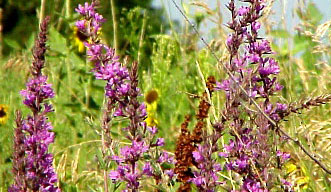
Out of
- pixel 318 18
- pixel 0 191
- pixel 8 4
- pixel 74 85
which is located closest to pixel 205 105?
pixel 0 191

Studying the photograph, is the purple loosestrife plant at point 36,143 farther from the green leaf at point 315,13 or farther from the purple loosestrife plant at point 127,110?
the green leaf at point 315,13

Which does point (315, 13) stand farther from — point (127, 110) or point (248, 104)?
point (127, 110)

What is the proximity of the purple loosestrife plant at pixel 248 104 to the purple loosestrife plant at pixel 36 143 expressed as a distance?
412mm

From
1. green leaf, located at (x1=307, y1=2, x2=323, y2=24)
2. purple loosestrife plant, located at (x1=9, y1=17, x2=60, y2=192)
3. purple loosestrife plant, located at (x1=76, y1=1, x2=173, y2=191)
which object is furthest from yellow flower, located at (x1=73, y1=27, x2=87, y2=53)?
purple loosestrife plant, located at (x1=9, y1=17, x2=60, y2=192)

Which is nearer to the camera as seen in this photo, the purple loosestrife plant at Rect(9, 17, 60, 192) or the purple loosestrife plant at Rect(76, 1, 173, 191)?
the purple loosestrife plant at Rect(9, 17, 60, 192)

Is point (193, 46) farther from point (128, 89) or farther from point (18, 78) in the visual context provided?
point (128, 89)

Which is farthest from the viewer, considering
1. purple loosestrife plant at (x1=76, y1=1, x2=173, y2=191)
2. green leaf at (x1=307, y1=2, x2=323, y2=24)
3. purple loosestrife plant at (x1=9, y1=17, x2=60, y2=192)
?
green leaf at (x1=307, y1=2, x2=323, y2=24)

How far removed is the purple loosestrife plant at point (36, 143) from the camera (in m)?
1.36

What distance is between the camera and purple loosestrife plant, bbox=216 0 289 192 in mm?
1623

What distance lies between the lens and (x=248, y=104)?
168 centimetres

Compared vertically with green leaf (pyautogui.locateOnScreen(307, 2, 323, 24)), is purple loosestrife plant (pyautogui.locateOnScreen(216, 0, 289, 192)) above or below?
below

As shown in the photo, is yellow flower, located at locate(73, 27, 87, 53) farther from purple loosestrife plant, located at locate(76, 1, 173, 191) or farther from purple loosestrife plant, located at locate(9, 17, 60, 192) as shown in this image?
purple loosestrife plant, located at locate(9, 17, 60, 192)

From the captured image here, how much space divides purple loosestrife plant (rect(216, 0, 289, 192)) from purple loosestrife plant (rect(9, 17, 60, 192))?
1.35 ft

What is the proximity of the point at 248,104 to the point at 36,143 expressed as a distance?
510 mm
